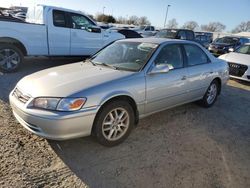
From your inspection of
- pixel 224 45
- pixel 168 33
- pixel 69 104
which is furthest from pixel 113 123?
pixel 224 45

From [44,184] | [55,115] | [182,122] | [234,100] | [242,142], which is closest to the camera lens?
[44,184]

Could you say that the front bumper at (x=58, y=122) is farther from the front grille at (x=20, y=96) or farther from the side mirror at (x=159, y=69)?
the side mirror at (x=159, y=69)

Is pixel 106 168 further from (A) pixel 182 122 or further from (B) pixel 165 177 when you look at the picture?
(A) pixel 182 122

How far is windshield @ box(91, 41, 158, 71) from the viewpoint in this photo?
407 centimetres

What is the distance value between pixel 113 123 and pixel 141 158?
2.01 ft

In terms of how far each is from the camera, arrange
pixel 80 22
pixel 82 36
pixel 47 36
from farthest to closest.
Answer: pixel 82 36, pixel 80 22, pixel 47 36

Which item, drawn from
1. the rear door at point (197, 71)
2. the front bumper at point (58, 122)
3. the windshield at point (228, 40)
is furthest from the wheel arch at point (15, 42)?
the windshield at point (228, 40)

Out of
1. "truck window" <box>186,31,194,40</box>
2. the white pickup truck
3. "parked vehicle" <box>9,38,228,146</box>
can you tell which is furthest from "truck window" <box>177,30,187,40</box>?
"parked vehicle" <box>9,38,228,146</box>

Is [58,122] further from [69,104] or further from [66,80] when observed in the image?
[66,80]

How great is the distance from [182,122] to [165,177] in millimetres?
1823

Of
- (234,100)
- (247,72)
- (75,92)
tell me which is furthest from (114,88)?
(247,72)

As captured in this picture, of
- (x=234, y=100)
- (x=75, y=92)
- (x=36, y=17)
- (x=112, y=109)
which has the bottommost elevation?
(x=234, y=100)

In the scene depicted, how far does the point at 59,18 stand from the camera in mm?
7852

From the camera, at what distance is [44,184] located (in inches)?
109
